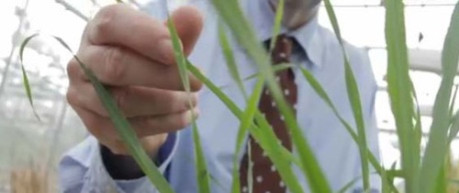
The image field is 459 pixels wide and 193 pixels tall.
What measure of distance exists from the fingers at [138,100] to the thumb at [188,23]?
0.02 meters

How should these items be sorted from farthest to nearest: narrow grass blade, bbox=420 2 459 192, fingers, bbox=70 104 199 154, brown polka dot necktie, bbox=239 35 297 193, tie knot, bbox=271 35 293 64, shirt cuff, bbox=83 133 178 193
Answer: tie knot, bbox=271 35 293 64 → brown polka dot necktie, bbox=239 35 297 193 → shirt cuff, bbox=83 133 178 193 → fingers, bbox=70 104 199 154 → narrow grass blade, bbox=420 2 459 192

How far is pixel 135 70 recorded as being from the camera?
0.30 m

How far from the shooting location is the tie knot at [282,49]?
2.36 ft

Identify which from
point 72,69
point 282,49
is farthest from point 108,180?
point 282,49

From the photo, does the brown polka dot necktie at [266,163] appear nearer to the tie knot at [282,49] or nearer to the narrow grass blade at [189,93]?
the tie knot at [282,49]

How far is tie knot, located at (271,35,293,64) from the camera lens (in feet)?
2.36

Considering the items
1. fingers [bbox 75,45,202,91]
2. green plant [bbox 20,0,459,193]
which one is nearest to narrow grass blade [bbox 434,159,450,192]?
green plant [bbox 20,0,459,193]

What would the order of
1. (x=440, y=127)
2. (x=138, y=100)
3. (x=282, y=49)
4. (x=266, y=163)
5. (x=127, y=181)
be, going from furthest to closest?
(x=282, y=49), (x=266, y=163), (x=127, y=181), (x=138, y=100), (x=440, y=127)

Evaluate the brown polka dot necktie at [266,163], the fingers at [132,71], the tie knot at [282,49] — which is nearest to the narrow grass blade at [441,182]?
the fingers at [132,71]

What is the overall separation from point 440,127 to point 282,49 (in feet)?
1.74

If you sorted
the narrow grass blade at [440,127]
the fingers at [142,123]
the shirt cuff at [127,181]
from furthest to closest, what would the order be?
the shirt cuff at [127,181] < the fingers at [142,123] < the narrow grass blade at [440,127]

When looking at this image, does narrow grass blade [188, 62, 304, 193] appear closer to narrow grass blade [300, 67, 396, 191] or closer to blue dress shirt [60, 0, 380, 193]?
narrow grass blade [300, 67, 396, 191]

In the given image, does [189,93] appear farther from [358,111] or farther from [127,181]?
[127,181]

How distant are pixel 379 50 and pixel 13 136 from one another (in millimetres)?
3644
